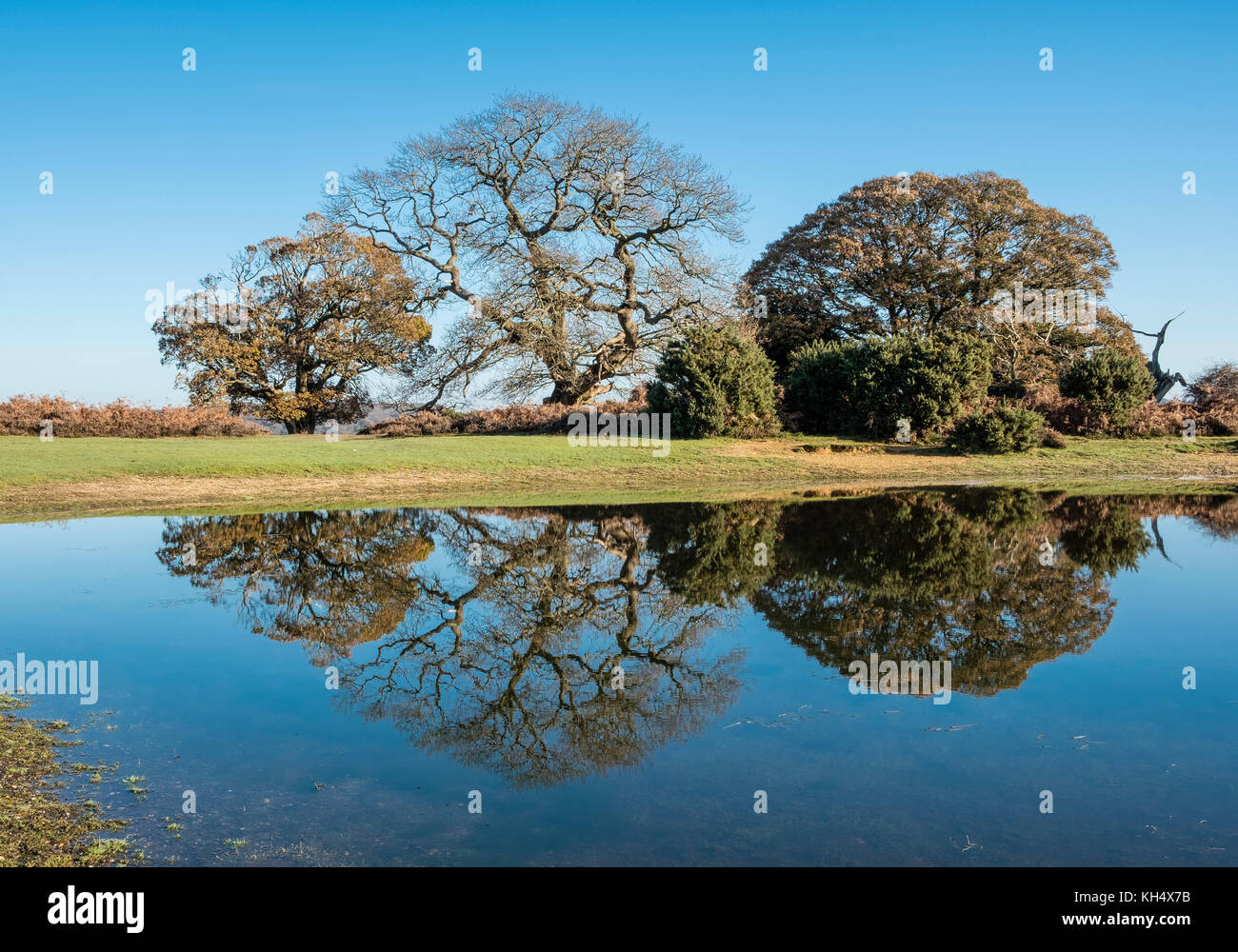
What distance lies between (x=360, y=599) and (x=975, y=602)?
18.9 feet

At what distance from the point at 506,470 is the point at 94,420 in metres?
15.2

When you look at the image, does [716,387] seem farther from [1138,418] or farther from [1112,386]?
[1138,418]

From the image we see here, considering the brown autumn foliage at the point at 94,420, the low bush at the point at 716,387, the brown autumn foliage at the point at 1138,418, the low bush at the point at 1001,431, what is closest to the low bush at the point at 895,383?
the low bush at the point at 1001,431

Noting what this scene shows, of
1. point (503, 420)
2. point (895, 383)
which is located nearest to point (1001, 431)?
point (895, 383)

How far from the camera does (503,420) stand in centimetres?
3056

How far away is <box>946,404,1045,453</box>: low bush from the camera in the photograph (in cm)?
2448

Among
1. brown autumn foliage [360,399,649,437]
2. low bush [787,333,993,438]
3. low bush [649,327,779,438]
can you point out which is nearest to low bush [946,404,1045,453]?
low bush [787,333,993,438]

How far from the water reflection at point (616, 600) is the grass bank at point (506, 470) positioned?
11.4 feet

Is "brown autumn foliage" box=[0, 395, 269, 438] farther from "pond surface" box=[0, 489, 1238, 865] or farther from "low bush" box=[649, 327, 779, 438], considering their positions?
"pond surface" box=[0, 489, 1238, 865]

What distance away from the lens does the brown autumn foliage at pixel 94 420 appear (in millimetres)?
28078

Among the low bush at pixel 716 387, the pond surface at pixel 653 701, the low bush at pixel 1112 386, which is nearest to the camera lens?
the pond surface at pixel 653 701

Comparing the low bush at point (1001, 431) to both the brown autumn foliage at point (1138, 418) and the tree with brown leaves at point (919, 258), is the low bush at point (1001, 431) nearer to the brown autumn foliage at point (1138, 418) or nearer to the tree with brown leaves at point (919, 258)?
the brown autumn foliage at point (1138, 418)
